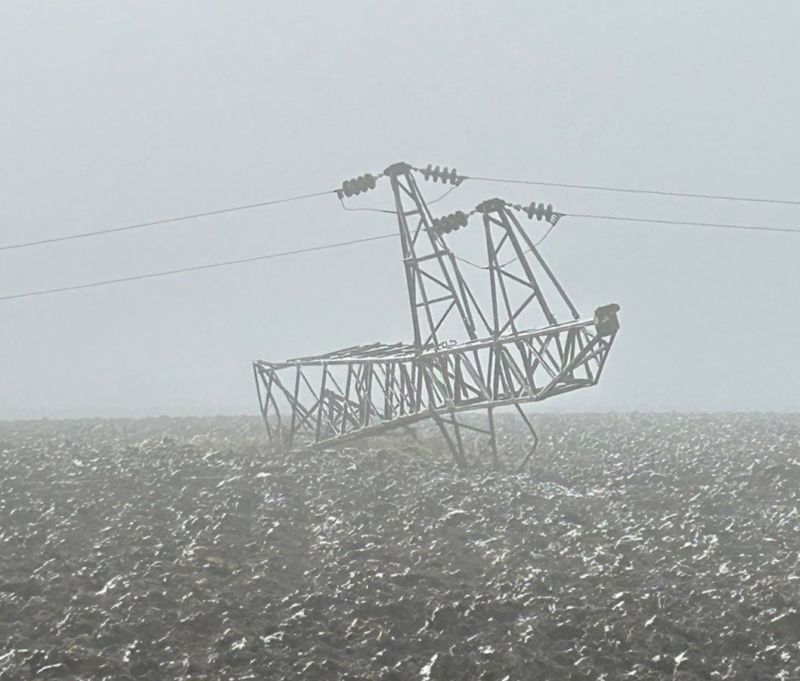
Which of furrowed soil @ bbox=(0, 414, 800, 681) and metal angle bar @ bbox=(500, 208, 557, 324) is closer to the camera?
furrowed soil @ bbox=(0, 414, 800, 681)

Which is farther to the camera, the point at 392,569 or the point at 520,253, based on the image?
the point at 520,253

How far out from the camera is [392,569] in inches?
605

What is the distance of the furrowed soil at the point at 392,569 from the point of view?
1223cm

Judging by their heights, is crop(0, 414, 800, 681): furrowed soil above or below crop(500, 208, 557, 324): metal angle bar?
below

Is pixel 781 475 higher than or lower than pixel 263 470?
lower

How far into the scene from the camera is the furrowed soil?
1223 centimetres

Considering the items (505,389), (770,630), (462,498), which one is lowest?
(770,630)

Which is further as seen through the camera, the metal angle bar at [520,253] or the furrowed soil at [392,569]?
the metal angle bar at [520,253]

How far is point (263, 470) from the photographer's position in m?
23.3

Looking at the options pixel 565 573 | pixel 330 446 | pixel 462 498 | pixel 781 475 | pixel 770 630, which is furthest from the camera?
pixel 330 446

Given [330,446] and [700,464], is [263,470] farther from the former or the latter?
[700,464]

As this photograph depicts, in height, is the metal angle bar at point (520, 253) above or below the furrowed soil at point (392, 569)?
above

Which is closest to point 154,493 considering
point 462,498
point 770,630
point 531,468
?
point 462,498

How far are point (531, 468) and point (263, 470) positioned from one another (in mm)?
7837
